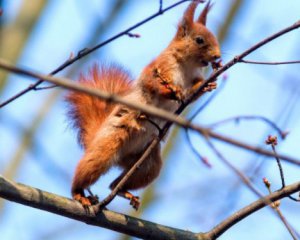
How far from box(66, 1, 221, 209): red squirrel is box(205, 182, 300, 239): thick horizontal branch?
1.96 ft

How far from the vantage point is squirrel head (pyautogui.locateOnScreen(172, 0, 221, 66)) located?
124 inches

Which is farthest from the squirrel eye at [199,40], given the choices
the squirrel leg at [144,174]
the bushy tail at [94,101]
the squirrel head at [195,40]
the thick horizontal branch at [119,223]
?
the thick horizontal branch at [119,223]

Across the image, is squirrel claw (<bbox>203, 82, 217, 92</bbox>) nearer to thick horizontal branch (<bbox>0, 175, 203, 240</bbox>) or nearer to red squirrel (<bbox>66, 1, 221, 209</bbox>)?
red squirrel (<bbox>66, 1, 221, 209</bbox>)

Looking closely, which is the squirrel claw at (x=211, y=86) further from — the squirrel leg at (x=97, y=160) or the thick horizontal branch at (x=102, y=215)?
the squirrel leg at (x=97, y=160)

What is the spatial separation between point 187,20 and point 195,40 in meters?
0.12

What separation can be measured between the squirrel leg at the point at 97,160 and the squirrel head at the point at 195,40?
508 millimetres

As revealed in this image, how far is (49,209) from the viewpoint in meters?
2.36

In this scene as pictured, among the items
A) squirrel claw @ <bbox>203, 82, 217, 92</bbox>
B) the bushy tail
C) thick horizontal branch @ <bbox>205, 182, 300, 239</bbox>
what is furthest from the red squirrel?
thick horizontal branch @ <bbox>205, 182, 300, 239</bbox>

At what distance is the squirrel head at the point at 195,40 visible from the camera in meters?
3.15

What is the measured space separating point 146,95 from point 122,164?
0.35m

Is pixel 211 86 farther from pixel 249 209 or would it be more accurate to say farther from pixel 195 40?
pixel 195 40

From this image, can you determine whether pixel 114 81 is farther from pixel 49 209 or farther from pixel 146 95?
pixel 49 209

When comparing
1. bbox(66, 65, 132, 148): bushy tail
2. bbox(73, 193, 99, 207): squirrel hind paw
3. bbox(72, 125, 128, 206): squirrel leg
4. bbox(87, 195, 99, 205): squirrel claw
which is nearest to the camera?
bbox(73, 193, 99, 207): squirrel hind paw

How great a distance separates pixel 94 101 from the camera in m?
3.34
